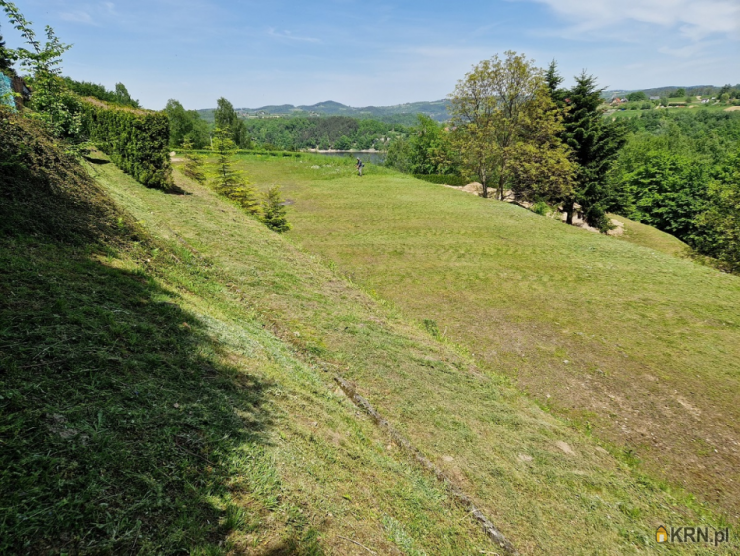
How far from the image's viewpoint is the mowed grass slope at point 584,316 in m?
A: 6.73

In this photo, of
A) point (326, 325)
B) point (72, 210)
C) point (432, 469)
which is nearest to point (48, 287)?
point (72, 210)

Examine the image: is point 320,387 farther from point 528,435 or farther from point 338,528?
point 528,435

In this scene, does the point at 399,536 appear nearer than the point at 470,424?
Yes

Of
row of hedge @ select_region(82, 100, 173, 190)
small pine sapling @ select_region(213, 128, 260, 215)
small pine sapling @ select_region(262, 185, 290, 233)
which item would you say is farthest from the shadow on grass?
small pine sapling @ select_region(213, 128, 260, 215)

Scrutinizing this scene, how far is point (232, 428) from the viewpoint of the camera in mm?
3656

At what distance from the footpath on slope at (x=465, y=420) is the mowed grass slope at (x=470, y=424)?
2 cm

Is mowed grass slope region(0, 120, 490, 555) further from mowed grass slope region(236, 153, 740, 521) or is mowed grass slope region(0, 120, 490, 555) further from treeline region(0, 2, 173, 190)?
mowed grass slope region(236, 153, 740, 521)

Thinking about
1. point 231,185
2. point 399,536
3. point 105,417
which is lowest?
point 399,536

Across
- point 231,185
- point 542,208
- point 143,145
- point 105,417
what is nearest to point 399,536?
point 105,417

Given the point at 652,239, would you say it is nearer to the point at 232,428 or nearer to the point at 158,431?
the point at 232,428

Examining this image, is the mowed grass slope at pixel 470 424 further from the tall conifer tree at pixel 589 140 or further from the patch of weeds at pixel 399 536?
the tall conifer tree at pixel 589 140

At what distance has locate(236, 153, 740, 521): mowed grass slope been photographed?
673 cm

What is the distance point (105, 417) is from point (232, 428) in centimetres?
114

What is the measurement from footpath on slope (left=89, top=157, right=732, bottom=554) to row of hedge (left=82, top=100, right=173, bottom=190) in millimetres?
4457
